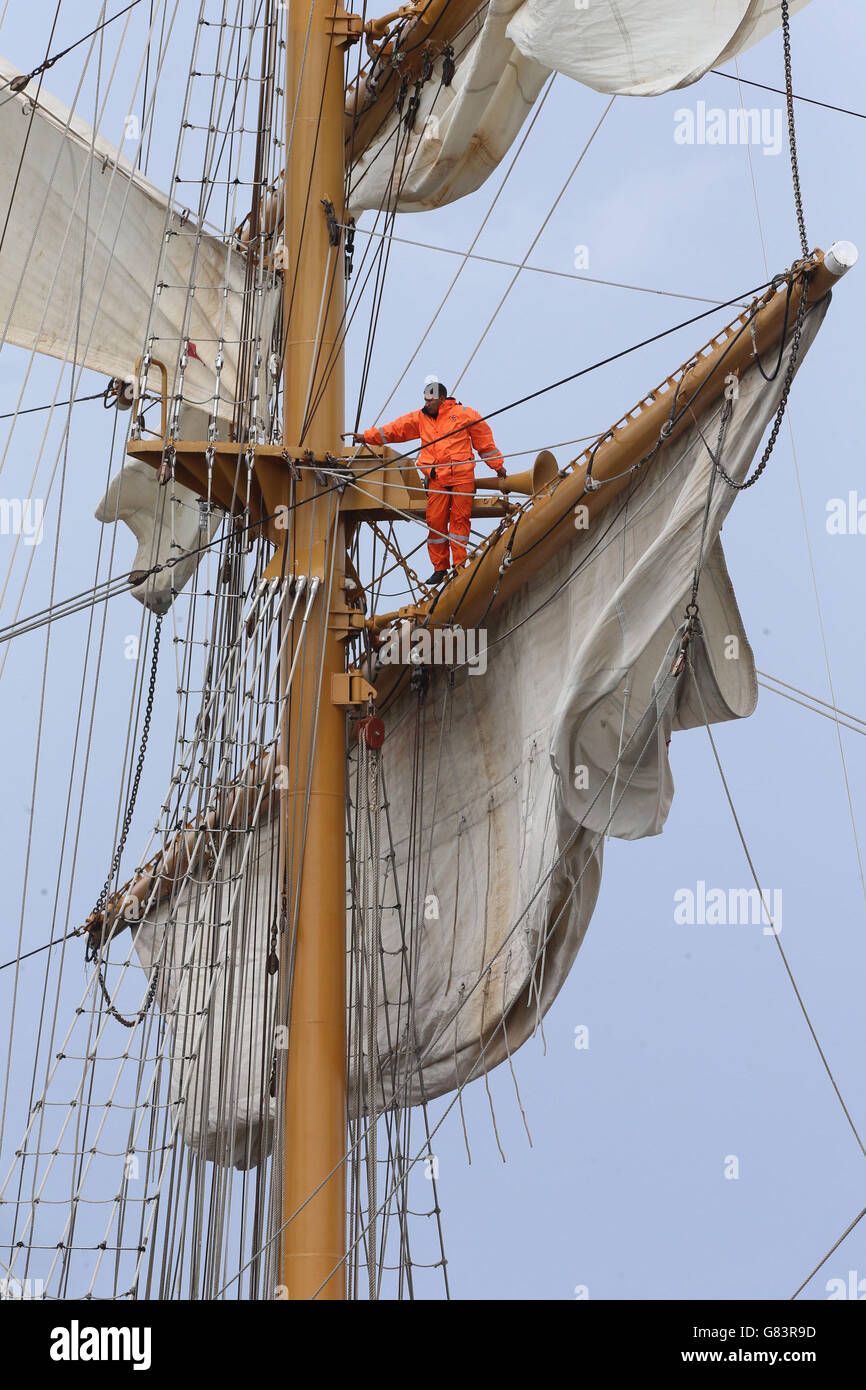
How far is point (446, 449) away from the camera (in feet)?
33.3

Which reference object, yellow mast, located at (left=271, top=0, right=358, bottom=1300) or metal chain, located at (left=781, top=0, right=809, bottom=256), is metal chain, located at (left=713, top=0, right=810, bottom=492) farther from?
yellow mast, located at (left=271, top=0, right=358, bottom=1300)

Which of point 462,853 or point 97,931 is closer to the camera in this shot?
point 462,853

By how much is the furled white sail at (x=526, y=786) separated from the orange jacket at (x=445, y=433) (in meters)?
0.68

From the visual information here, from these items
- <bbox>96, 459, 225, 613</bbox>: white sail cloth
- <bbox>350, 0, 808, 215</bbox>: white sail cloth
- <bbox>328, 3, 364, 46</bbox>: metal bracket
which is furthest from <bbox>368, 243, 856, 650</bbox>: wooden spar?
<bbox>328, 3, 364, 46</bbox>: metal bracket

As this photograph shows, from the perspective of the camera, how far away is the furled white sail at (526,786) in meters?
9.23

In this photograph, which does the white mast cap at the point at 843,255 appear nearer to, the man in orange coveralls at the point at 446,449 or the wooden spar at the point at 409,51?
the man in orange coveralls at the point at 446,449

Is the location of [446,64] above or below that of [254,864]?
above

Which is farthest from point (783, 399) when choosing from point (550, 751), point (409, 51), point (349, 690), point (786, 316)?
point (409, 51)

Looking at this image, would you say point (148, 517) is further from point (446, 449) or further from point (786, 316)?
point (786, 316)
